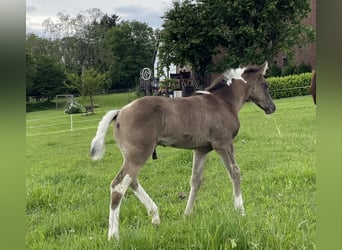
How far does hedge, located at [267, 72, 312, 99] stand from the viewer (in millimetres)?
2995

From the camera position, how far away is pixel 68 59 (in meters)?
2.62

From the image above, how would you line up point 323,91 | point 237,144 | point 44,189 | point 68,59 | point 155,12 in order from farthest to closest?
1. point 237,144
2. point 44,189
3. point 68,59
4. point 155,12
5. point 323,91

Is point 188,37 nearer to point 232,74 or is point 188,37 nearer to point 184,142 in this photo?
point 232,74

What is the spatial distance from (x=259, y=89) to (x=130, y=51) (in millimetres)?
1263

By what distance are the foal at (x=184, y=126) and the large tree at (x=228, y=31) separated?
24cm

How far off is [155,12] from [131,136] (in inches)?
33.4

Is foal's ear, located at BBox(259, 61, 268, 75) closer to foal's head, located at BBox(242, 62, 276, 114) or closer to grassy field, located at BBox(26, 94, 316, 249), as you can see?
foal's head, located at BBox(242, 62, 276, 114)

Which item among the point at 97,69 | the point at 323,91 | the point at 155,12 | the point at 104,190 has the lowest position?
the point at 104,190

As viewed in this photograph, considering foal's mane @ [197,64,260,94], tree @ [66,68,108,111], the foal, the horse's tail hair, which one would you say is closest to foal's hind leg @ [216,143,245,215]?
the foal

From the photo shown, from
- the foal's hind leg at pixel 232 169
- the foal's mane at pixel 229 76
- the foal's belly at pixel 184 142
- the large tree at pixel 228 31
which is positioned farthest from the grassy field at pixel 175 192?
the foal's mane at pixel 229 76

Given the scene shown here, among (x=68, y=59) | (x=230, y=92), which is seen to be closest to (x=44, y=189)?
(x=68, y=59)

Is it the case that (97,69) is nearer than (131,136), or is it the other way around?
(131,136)

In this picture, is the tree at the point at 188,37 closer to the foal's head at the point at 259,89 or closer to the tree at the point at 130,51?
the tree at the point at 130,51

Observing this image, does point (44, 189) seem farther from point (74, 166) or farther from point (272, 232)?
point (272, 232)
